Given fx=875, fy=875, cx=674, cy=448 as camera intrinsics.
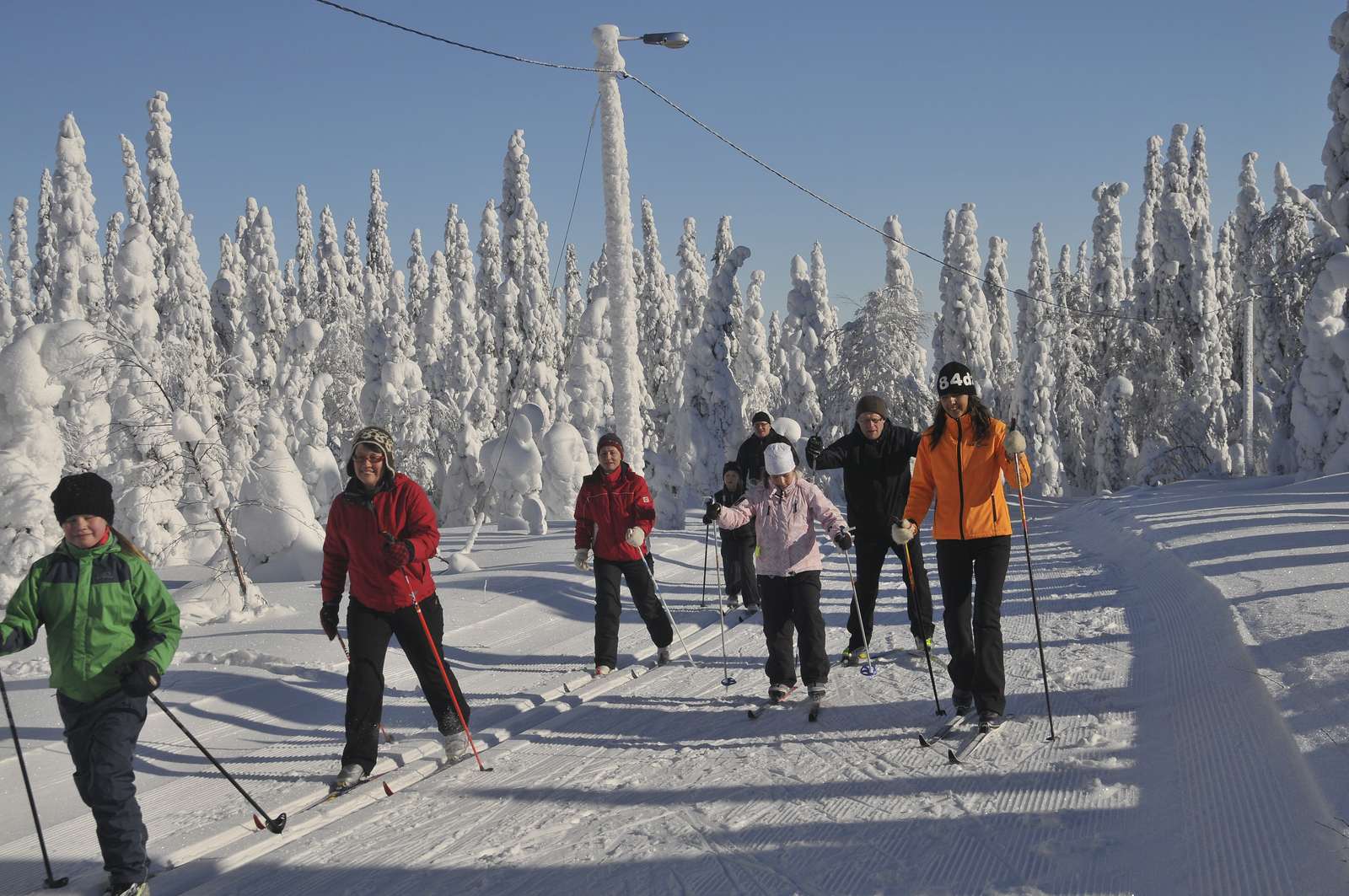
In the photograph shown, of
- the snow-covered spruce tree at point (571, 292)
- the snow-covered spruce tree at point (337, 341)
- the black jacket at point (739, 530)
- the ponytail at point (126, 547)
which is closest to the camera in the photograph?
the ponytail at point (126, 547)

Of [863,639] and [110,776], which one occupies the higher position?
[110,776]

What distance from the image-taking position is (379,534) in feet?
16.1

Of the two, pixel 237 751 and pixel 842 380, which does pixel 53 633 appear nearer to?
pixel 237 751

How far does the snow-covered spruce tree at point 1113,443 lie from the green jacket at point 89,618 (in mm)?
41298

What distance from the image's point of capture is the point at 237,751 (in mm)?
5500

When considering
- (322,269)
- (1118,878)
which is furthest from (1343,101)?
(322,269)

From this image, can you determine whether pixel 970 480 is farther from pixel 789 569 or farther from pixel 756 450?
pixel 756 450

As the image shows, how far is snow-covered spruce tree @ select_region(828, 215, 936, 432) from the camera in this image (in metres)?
29.4

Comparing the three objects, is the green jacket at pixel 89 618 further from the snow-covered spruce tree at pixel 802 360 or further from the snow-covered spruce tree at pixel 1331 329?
the snow-covered spruce tree at pixel 802 360

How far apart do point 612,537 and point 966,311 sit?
3485 centimetres

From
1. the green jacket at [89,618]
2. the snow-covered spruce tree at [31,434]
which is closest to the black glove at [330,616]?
the green jacket at [89,618]

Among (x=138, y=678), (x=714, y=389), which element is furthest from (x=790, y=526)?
(x=714, y=389)

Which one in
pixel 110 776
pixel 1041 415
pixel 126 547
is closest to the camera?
pixel 110 776

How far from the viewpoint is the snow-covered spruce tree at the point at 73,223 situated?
29688 millimetres
